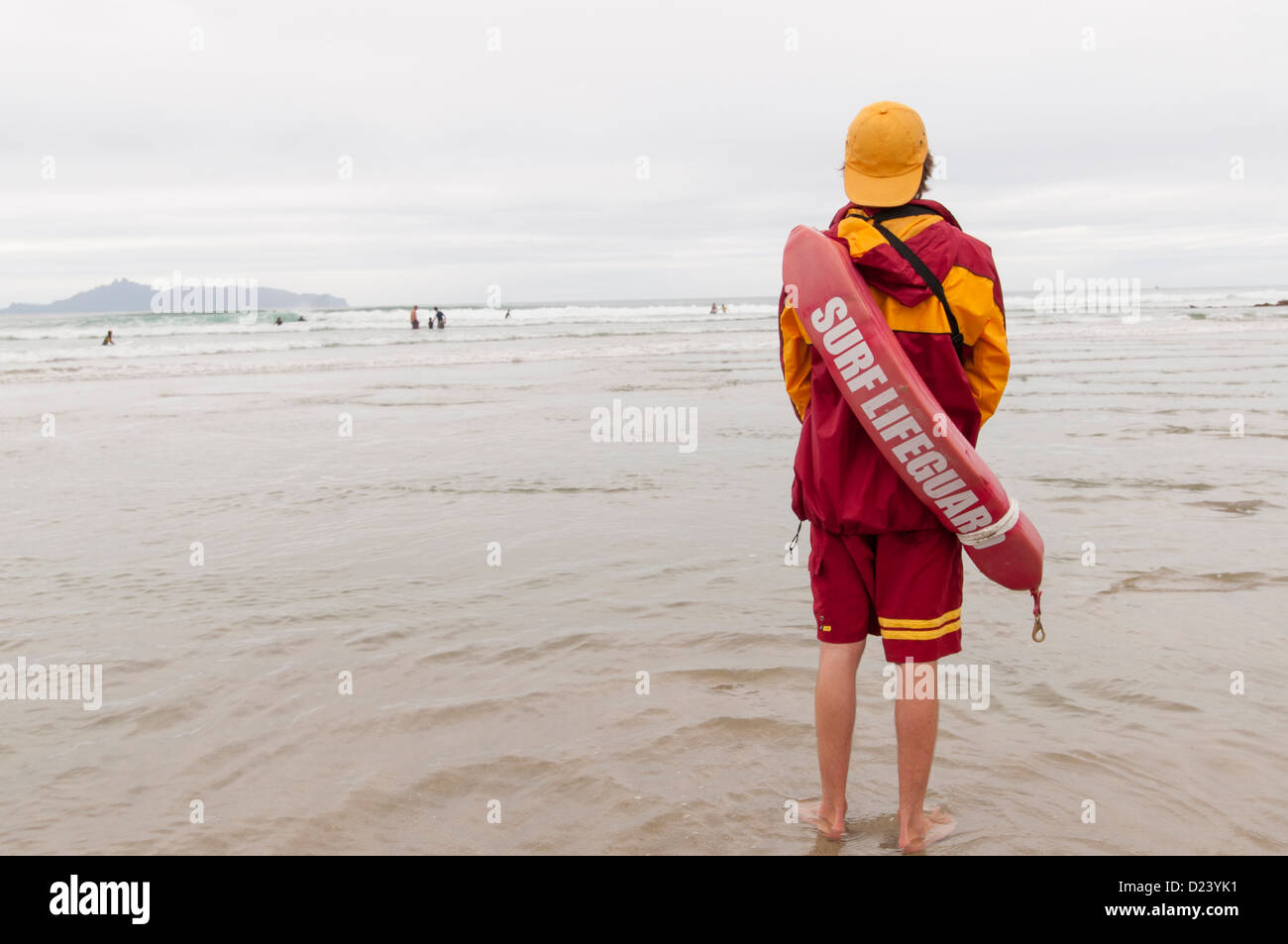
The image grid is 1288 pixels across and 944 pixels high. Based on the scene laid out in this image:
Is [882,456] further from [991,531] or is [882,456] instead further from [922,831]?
[922,831]

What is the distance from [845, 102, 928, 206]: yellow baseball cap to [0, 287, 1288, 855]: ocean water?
1890mm

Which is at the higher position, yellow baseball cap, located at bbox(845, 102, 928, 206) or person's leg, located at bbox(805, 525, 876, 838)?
yellow baseball cap, located at bbox(845, 102, 928, 206)

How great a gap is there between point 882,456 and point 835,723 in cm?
82

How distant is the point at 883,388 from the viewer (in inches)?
102

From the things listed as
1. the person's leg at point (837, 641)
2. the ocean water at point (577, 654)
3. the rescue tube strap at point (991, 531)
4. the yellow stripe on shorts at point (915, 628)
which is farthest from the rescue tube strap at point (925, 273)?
the ocean water at point (577, 654)

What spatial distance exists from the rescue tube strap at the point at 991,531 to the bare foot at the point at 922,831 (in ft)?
2.73

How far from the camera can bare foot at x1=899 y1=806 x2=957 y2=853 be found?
2803 mm

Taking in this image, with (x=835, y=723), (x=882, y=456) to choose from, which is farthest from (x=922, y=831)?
(x=882, y=456)

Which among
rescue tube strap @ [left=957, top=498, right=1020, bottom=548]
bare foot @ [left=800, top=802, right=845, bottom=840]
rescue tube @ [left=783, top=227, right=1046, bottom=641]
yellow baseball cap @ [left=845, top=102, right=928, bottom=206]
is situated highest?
yellow baseball cap @ [left=845, top=102, right=928, bottom=206]

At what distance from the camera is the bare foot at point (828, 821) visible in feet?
9.47

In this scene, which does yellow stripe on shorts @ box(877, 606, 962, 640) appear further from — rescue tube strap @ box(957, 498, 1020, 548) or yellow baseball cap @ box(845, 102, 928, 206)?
yellow baseball cap @ box(845, 102, 928, 206)

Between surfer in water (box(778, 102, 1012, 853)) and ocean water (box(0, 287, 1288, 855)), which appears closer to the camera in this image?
surfer in water (box(778, 102, 1012, 853))

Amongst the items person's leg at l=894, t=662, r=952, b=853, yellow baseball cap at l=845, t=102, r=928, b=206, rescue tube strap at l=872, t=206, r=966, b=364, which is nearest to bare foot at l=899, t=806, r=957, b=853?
person's leg at l=894, t=662, r=952, b=853
